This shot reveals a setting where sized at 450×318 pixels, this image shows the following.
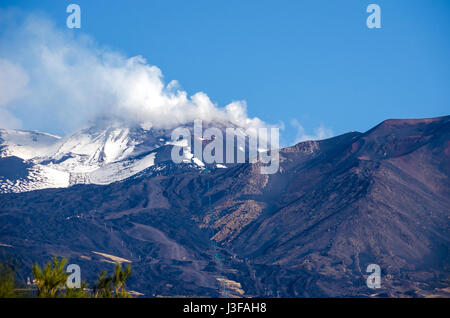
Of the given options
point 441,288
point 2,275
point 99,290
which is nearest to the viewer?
point 2,275

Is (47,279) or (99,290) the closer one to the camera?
(47,279)

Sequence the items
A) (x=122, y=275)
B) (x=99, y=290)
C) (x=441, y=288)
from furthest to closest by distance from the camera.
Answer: (x=441, y=288), (x=99, y=290), (x=122, y=275)

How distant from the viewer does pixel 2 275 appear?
146 ft
